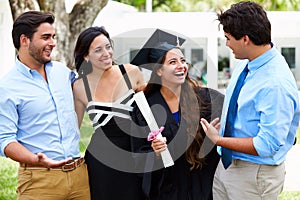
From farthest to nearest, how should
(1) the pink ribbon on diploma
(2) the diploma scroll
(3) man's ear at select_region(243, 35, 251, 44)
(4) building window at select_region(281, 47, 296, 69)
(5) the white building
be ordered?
(4) building window at select_region(281, 47, 296, 69) → (5) the white building → (2) the diploma scroll → (1) the pink ribbon on diploma → (3) man's ear at select_region(243, 35, 251, 44)

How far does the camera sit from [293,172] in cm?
1019

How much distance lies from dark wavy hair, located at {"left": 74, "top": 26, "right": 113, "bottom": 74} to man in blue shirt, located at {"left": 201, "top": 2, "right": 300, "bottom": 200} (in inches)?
44.5

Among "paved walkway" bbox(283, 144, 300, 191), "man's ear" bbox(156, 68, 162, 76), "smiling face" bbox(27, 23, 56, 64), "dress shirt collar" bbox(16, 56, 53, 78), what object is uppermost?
"smiling face" bbox(27, 23, 56, 64)

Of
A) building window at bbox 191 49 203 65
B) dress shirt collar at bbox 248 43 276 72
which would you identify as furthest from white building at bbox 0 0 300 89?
dress shirt collar at bbox 248 43 276 72

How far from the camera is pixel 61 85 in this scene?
14.8 ft

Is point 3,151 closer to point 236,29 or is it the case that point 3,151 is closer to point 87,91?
point 87,91

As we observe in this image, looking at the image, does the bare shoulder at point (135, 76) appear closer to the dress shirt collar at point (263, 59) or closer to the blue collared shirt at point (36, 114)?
the blue collared shirt at point (36, 114)

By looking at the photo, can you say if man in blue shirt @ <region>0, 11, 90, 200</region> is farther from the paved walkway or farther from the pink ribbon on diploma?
the paved walkway

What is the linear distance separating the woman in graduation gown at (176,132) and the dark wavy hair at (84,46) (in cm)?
48

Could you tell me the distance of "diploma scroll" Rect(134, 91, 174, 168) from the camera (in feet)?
14.6

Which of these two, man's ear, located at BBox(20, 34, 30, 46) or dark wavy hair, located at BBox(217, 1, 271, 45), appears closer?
dark wavy hair, located at BBox(217, 1, 271, 45)

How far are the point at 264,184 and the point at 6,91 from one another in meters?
1.76

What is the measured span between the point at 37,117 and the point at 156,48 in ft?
3.15

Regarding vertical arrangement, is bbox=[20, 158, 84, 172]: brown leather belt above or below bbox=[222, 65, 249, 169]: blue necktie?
below
